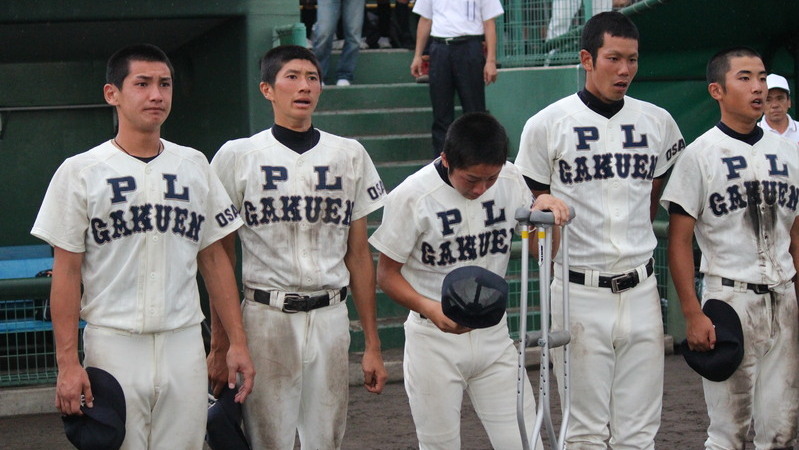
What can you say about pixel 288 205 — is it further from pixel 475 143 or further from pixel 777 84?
pixel 777 84

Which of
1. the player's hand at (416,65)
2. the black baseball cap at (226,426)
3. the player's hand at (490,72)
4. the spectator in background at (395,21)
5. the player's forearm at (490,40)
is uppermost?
the spectator in background at (395,21)

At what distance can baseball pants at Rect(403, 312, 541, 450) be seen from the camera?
5324 millimetres

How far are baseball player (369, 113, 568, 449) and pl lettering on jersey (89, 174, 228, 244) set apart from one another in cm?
87

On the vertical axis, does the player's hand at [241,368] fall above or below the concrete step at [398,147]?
below

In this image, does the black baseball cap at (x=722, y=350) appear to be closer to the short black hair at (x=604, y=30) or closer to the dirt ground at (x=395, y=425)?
the short black hair at (x=604, y=30)

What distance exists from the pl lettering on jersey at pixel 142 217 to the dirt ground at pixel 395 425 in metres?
2.99

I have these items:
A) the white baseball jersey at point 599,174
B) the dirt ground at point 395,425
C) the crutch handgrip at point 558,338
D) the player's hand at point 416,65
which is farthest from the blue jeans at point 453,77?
the crutch handgrip at point 558,338

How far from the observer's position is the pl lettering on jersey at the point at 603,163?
5.68m

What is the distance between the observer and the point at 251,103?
33.1 ft

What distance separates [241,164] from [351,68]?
6712mm

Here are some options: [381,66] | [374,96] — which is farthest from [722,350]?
[381,66]

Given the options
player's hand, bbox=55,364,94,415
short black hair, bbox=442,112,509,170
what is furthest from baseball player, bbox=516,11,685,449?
player's hand, bbox=55,364,94,415

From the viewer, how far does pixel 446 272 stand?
545 cm

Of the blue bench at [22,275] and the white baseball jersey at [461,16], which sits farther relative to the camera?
the white baseball jersey at [461,16]
